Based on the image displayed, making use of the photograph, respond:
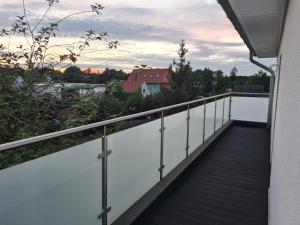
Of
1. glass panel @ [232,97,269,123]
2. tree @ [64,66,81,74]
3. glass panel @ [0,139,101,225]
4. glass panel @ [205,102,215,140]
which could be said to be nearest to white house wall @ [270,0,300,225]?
glass panel @ [0,139,101,225]

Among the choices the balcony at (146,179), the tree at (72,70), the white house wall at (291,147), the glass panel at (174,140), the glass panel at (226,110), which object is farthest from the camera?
the glass panel at (226,110)

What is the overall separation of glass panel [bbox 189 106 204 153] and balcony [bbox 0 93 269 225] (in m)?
0.02

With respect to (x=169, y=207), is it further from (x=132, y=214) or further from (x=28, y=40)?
(x=28, y=40)

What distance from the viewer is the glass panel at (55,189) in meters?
1.49

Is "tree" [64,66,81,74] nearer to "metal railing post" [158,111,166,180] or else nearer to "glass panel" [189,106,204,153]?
"metal railing post" [158,111,166,180]

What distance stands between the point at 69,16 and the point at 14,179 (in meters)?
3.11

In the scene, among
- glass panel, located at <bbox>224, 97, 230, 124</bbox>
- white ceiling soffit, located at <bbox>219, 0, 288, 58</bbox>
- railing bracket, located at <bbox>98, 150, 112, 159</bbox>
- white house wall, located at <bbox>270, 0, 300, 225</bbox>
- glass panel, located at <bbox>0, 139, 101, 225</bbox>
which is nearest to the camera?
white house wall, located at <bbox>270, 0, 300, 225</bbox>

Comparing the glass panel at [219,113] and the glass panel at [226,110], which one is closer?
the glass panel at [219,113]

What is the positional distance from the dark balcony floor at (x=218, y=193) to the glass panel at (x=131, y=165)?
23 centimetres

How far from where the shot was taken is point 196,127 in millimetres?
5148

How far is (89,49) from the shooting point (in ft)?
14.1

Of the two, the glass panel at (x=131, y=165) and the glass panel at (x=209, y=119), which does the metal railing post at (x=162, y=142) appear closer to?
the glass panel at (x=131, y=165)

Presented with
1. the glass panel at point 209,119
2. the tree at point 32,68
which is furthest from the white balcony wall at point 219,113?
the tree at point 32,68

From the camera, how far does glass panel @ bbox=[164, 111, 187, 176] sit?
3732 millimetres
